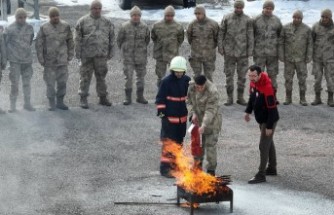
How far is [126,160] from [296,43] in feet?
18.8

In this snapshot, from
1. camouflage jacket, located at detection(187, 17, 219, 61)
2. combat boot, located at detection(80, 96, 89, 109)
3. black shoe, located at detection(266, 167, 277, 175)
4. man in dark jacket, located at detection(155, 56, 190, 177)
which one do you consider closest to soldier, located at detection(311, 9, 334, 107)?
camouflage jacket, located at detection(187, 17, 219, 61)

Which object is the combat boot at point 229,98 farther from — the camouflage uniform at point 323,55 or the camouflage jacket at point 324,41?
the camouflage jacket at point 324,41

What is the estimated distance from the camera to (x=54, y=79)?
17766mm

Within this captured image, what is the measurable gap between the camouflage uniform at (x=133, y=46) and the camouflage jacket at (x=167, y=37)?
0.23 m

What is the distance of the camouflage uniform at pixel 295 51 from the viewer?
17.9 metres

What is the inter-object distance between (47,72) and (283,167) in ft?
20.4

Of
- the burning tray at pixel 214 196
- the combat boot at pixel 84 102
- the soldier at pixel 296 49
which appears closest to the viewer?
the burning tray at pixel 214 196

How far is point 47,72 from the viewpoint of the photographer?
1764 cm

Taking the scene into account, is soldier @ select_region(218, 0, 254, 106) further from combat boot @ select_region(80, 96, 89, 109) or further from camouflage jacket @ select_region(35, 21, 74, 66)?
camouflage jacket @ select_region(35, 21, 74, 66)

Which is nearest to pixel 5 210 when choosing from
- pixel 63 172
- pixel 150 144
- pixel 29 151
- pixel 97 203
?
pixel 97 203

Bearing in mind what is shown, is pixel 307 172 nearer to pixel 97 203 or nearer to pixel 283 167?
pixel 283 167

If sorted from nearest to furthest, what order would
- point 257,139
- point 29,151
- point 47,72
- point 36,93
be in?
point 29,151 < point 257,139 < point 47,72 < point 36,93

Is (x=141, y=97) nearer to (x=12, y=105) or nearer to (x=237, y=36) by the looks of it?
(x=237, y=36)

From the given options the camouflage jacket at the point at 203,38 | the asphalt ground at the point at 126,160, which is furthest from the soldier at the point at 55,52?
the camouflage jacket at the point at 203,38
